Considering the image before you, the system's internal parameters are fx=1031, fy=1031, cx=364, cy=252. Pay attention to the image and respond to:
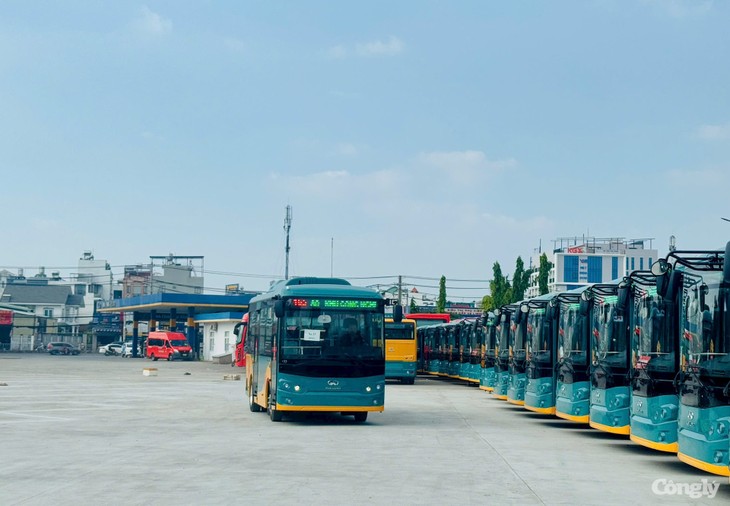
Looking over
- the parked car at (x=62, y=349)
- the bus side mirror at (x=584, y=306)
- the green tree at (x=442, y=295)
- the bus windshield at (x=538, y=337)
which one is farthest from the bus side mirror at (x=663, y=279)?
the parked car at (x=62, y=349)

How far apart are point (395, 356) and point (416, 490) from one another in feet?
105

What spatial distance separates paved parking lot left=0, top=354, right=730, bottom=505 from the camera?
10.9 m

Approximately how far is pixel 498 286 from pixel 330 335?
202 ft

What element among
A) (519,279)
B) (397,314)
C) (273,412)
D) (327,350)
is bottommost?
(273,412)

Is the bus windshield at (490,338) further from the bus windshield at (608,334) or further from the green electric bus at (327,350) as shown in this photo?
the bus windshield at (608,334)

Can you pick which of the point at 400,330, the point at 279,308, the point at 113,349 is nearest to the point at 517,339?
the point at 279,308

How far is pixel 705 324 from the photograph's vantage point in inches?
492

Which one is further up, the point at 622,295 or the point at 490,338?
the point at 622,295

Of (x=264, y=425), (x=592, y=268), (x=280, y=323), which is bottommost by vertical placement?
(x=264, y=425)

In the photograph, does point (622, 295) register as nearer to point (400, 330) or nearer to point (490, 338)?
point (490, 338)

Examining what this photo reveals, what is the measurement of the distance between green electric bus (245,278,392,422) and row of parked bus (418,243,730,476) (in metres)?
3.76

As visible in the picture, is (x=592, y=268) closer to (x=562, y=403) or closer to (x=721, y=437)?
(x=562, y=403)

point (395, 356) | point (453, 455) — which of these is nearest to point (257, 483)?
point (453, 455)

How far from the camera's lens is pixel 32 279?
143 m
